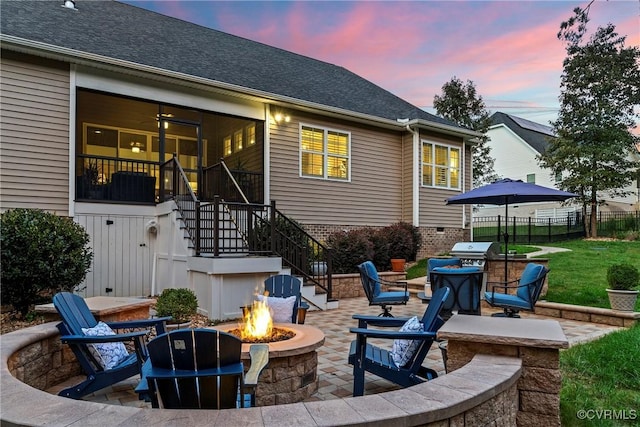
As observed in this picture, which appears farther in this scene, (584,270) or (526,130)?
(526,130)

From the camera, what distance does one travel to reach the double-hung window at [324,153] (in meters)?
11.4

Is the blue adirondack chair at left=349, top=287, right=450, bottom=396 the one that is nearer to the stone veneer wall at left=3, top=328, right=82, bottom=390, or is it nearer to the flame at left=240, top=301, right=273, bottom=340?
the flame at left=240, top=301, right=273, bottom=340

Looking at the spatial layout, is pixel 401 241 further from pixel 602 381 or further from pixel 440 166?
pixel 602 381

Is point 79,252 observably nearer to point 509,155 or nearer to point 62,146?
point 62,146

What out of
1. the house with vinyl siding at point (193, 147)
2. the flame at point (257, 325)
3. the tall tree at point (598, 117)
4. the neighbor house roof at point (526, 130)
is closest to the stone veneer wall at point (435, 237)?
the house with vinyl siding at point (193, 147)

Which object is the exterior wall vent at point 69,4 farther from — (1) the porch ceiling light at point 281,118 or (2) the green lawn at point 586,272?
(2) the green lawn at point 586,272

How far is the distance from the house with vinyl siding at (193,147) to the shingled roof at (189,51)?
0.06m

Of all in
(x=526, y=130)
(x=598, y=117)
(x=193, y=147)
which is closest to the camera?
(x=193, y=147)

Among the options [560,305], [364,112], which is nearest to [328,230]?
[364,112]

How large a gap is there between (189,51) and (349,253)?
23.3ft

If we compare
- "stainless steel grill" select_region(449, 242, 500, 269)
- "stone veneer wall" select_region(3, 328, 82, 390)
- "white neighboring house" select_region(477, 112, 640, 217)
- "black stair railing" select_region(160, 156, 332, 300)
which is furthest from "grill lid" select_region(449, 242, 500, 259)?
Result: "white neighboring house" select_region(477, 112, 640, 217)

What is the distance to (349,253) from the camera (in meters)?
10.1

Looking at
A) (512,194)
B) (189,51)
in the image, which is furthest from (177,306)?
(189,51)

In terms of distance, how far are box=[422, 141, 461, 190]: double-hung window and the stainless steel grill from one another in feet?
15.8
